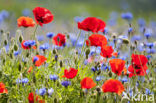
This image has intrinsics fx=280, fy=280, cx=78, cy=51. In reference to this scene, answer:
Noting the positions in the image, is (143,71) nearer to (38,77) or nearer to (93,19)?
(93,19)

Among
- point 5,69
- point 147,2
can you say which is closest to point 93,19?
point 5,69

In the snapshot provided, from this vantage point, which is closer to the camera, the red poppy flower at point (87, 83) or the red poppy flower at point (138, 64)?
the red poppy flower at point (87, 83)

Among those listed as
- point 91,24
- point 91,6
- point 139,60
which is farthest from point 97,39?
point 91,6

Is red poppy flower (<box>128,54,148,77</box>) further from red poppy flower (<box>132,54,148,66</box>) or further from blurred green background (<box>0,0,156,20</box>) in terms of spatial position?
blurred green background (<box>0,0,156,20</box>)

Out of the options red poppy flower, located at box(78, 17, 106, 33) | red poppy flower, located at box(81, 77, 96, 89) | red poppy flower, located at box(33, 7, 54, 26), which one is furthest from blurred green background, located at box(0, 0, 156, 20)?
red poppy flower, located at box(81, 77, 96, 89)

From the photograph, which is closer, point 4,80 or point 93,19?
point 93,19

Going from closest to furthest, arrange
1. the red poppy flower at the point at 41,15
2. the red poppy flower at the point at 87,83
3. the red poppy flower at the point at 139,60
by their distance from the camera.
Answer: the red poppy flower at the point at 87,83, the red poppy flower at the point at 139,60, the red poppy flower at the point at 41,15

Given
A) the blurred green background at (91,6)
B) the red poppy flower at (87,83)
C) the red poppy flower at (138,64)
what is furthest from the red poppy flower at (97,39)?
the blurred green background at (91,6)

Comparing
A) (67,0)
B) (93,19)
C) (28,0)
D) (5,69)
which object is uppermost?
(67,0)

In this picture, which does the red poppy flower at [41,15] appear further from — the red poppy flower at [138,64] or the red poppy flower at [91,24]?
the red poppy flower at [138,64]

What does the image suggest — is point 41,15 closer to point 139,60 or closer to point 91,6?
point 139,60

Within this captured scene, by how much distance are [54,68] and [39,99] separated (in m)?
0.47

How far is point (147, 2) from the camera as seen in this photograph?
18.4 meters

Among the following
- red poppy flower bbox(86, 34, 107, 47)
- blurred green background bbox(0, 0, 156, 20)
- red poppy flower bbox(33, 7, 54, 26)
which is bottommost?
red poppy flower bbox(86, 34, 107, 47)
